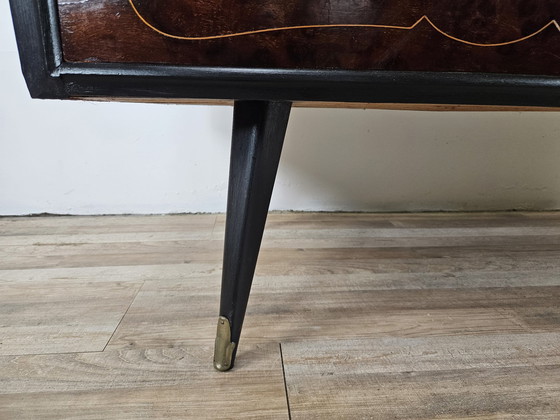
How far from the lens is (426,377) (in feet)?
1.77

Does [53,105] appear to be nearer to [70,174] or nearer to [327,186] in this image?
[70,174]

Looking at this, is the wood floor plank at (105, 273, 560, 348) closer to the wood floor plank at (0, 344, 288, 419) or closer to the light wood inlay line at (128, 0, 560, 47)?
the wood floor plank at (0, 344, 288, 419)

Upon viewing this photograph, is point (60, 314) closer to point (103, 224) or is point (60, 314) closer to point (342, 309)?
point (342, 309)

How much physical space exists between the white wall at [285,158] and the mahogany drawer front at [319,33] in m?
1.00

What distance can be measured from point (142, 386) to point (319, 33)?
454 millimetres

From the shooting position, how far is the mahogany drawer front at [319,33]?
0.36 m

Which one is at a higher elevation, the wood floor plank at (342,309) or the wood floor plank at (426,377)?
the wood floor plank at (426,377)

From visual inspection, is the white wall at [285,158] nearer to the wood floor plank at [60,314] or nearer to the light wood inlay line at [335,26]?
the wood floor plank at [60,314]

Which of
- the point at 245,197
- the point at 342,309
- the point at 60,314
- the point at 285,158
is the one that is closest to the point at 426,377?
the point at 342,309

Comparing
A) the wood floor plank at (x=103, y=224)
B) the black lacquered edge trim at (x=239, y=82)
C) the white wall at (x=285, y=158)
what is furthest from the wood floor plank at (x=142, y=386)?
the white wall at (x=285, y=158)

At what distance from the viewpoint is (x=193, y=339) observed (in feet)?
2.06

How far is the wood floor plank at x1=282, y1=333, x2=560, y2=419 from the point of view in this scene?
0.48m

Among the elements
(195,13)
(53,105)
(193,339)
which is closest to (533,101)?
(195,13)

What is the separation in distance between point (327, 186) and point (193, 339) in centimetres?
90
